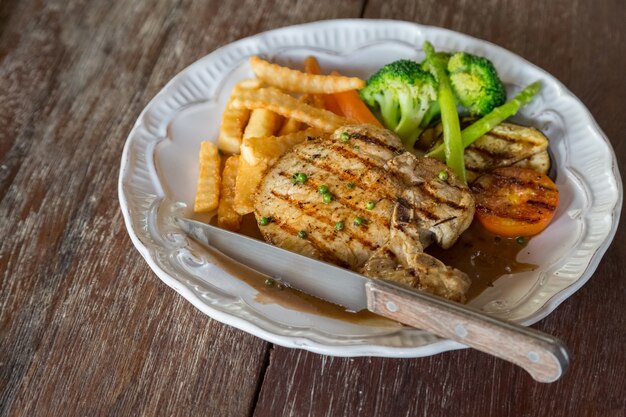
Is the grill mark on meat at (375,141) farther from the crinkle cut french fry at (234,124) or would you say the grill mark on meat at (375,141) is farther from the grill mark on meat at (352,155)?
the crinkle cut french fry at (234,124)

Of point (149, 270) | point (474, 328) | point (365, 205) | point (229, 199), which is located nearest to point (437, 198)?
point (365, 205)

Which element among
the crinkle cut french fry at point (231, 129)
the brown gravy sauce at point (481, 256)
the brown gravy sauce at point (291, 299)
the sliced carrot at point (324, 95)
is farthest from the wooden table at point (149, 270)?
the sliced carrot at point (324, 95)

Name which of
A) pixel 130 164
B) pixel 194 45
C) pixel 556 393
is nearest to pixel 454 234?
pixel 556 393

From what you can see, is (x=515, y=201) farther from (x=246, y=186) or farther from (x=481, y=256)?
(x=246, y=186)

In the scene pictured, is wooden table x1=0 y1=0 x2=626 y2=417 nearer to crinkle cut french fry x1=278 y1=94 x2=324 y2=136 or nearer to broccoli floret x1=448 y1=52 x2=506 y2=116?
broccoli floret x1=448 y1=52 x2=506 y2=116

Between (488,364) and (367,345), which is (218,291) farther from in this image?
(488,364)
